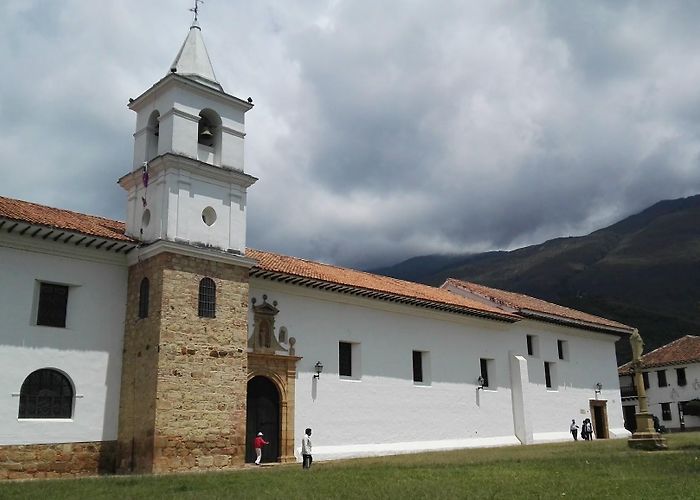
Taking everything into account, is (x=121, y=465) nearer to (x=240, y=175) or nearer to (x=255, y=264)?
(x=255, y=264)

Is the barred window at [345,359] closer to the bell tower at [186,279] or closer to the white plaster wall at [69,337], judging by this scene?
the bell tower at [186,279]

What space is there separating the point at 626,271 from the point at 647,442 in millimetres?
78553

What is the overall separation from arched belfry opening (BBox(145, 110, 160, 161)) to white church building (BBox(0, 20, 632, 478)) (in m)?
0.04

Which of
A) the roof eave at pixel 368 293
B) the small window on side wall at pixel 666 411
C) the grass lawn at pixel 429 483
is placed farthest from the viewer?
the small window on side wall at pixel 666 411

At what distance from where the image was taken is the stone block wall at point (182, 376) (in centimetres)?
1631

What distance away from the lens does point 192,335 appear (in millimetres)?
17234

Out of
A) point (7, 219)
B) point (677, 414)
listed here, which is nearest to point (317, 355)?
point (7, 219)

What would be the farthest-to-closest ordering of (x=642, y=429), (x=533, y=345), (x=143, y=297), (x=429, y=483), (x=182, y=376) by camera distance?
1. (x=533, y=345)
2. (x=642, y=429)
3. (x=143, y=297)
4. (x=182, y=376)
5. (x=429, y=483)

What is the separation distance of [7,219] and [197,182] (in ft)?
16.7

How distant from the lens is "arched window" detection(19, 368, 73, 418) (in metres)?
15.6

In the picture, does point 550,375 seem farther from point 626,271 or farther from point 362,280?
point 626,271

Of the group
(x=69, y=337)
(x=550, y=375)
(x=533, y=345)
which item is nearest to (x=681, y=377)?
(x=550, y=375)

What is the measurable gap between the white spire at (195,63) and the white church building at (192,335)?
6cm

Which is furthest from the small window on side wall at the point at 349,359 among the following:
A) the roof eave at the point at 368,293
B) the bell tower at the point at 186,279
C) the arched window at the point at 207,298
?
the arched window at the point at 207,298
